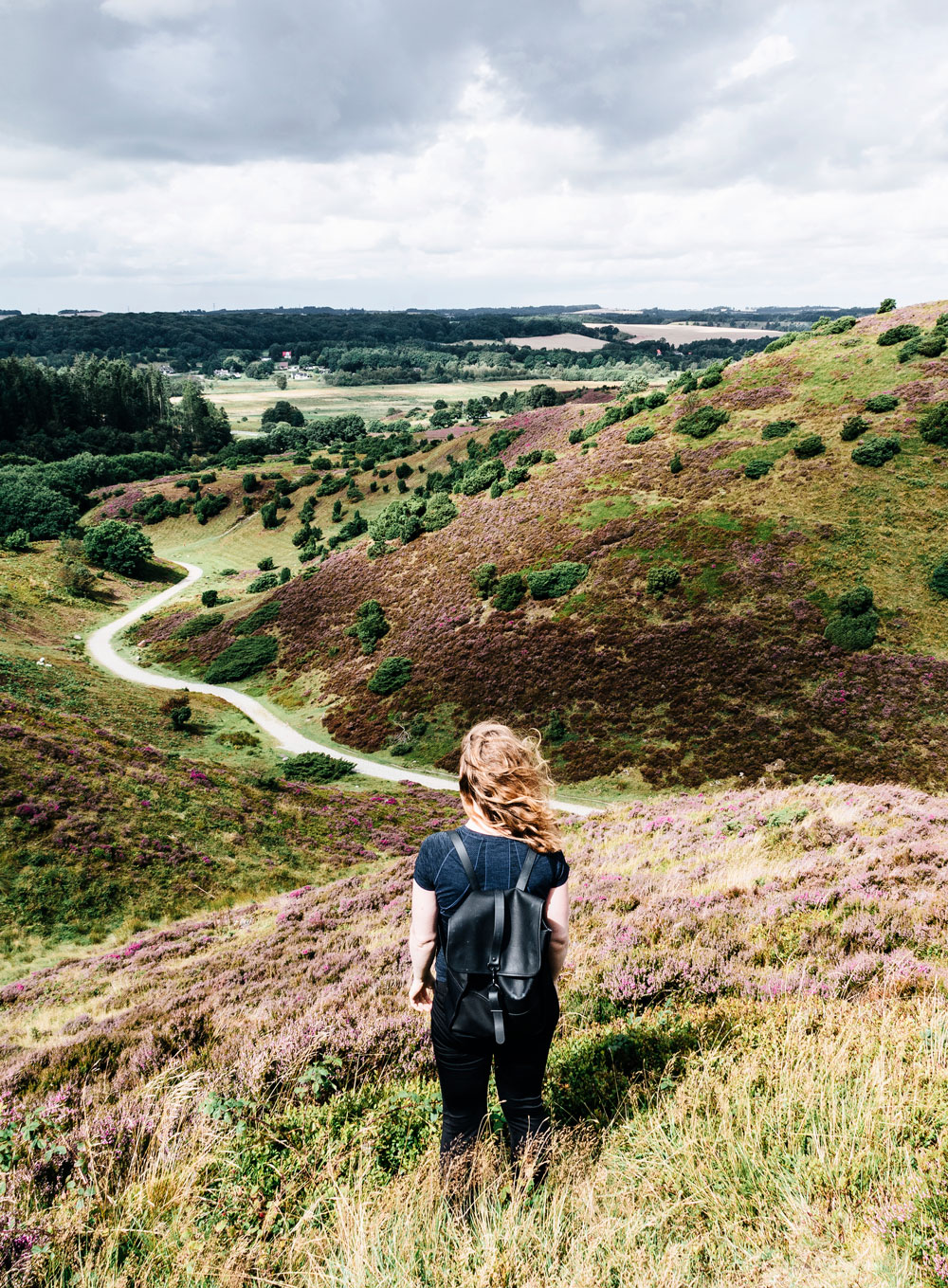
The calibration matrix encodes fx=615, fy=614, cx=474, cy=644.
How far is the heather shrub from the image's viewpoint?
143ft

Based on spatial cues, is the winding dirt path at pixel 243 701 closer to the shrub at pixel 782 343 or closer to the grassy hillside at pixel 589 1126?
the grassy hillside at pixel 589 1126

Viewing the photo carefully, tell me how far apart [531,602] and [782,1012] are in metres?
38.6

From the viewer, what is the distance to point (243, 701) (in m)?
46.3

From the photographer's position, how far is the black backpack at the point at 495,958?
10.9 ft

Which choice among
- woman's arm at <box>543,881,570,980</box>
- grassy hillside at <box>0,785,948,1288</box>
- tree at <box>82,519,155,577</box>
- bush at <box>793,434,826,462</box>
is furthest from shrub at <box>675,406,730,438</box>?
tree at <box>82,519,155,577</box>

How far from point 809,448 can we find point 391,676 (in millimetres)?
35621

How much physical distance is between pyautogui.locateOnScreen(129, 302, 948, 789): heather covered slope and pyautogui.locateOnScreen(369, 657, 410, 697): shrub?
485mm

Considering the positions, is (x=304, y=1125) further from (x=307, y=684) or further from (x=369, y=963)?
(x=307, y=684)

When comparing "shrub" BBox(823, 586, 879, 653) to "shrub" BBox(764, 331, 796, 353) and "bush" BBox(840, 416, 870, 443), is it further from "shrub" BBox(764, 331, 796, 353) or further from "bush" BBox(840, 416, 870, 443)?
"shrub" BBox(764, 331, 796, 353)

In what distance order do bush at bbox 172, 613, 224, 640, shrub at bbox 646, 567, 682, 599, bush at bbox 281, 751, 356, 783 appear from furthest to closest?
1. bush at bbox 172, 613, 224, 640
2. shrub at bbox 646, 567, 682, 599
3. bush at bbox 281, 751, 356, 783

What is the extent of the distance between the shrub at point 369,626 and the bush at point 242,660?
7567 mm

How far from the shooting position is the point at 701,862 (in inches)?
465

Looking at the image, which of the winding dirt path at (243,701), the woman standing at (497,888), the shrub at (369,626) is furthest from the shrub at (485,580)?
the woman standing at (497,888)

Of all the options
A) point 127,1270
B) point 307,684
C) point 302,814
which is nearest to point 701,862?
point 127,1270
